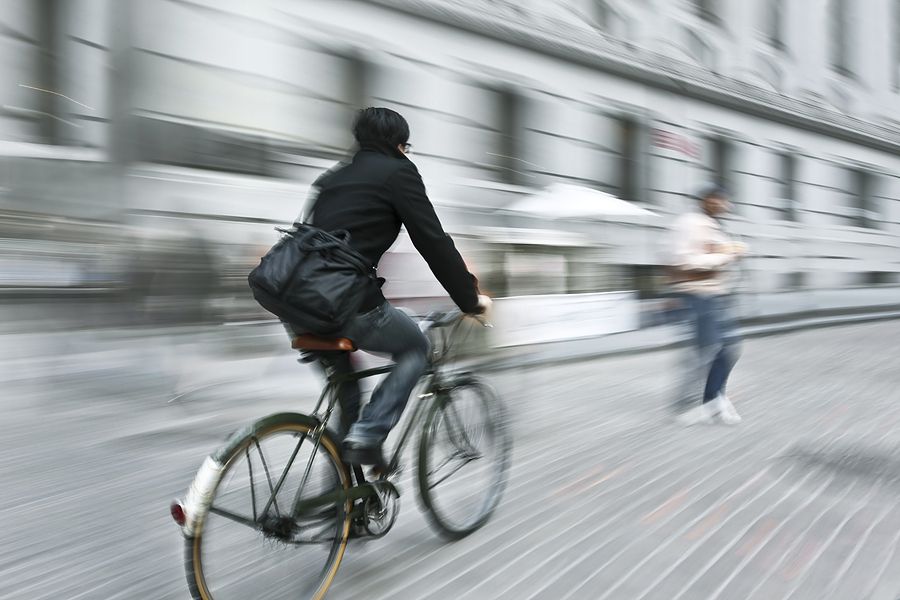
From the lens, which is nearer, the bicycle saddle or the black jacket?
the bicycle saddle

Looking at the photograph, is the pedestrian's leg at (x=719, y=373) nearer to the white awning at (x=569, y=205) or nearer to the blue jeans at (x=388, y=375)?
the blue jeans at (x=388, y=375)

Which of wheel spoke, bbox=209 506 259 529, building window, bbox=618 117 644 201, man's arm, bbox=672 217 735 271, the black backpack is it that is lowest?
wheel spoke, bbox=209 506 259 529

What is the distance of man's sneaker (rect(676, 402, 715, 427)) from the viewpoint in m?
6.71

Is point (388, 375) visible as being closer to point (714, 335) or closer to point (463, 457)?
point (463, 457)

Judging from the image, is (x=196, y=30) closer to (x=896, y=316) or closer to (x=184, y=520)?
(x=184, y=520)

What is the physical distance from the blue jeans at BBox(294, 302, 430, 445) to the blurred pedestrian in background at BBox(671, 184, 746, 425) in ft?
12.3

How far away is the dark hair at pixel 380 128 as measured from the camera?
11.1ft

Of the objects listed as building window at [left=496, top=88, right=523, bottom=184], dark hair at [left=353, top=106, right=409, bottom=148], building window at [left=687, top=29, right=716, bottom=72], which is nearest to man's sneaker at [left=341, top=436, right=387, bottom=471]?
dark hair at [left=353, top=106, right=409, bottom=148]

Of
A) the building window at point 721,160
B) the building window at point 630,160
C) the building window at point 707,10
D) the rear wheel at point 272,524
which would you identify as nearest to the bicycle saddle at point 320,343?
the rear wheel at point 272,524

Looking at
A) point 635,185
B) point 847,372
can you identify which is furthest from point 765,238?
point 847,372

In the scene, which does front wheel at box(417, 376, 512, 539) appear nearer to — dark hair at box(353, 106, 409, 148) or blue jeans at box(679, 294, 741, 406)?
dark hair at box(353, 106, 409, 148)

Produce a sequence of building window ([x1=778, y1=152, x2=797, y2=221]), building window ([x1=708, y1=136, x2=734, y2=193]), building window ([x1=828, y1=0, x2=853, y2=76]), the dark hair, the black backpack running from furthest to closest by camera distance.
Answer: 1. building window ([x1=828, y1=0, x2=853, y2=76])
2. building window ([x1=778, y1=152, x2=797, y2=221])
3. building window ([x1=708, y1=136, x2=734, y2=193])
4. the dark hair
5. the black backpack

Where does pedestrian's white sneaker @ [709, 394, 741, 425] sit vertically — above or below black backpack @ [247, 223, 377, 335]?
below

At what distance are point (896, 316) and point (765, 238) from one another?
3160 mm
